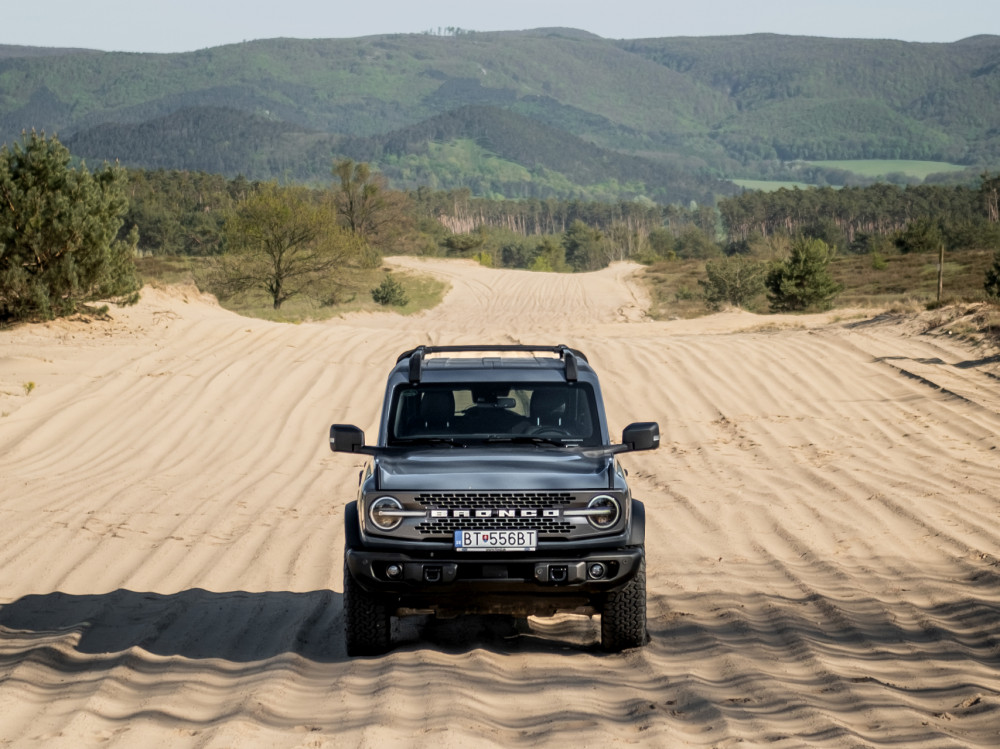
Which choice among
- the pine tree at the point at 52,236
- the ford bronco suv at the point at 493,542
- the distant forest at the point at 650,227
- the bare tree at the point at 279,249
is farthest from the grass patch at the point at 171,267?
the ford bronco suv at the point at 493,542

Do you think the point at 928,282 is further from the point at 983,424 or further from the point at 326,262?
the point at 983,424

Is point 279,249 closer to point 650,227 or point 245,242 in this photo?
point 245,242

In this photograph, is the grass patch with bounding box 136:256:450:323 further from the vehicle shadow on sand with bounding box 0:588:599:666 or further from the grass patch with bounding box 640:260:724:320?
the vehicle shadow on sand with bounding box 0:588:599:666

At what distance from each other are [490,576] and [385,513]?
0.65 m

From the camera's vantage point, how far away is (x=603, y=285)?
62.6 m

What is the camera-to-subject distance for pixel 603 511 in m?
6.22

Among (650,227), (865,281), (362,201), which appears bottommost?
(650,227)

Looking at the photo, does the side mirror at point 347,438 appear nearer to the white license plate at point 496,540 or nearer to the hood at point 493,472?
the hood at point 493,472

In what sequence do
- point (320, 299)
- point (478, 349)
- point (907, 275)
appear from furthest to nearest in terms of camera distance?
point (907, 275) → point (320, 299) → point (478, 349)

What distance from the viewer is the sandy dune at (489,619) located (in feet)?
17.9

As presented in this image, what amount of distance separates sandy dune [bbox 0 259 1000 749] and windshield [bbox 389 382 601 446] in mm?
1261

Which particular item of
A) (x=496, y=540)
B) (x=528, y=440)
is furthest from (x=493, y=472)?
(x=528, y=440)

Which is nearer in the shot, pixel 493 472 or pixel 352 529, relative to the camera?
pixel 493 472

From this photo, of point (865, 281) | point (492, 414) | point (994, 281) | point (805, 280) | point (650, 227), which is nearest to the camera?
point (492, 414)
